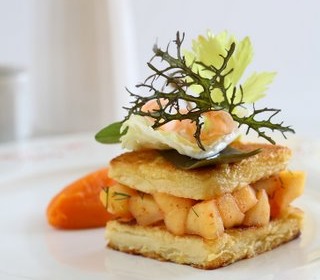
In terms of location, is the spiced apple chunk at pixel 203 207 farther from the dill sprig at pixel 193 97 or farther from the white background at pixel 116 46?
the white background at pixel 116 46

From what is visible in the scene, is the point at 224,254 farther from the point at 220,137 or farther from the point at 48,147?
the point at 48,147

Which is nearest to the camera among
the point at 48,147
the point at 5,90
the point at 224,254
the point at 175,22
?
the point at 224,254

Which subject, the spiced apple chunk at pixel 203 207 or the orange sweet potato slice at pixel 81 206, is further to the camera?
the orange sweet potato slice at pixel 81 206

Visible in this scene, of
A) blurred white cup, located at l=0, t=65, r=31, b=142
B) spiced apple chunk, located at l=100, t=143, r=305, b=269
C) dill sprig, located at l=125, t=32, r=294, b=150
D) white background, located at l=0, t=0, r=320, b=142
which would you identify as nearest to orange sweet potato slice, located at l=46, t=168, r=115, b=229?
spiced apple chunk, located at l=100, t=143, r=305, b=269

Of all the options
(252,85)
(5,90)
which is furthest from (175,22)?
(252,85)

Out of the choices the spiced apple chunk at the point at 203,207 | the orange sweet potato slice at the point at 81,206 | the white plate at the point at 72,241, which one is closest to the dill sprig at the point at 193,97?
the spiced apple chunk at the point at 203,207

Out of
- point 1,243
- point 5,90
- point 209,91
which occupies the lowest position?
point 1,243
